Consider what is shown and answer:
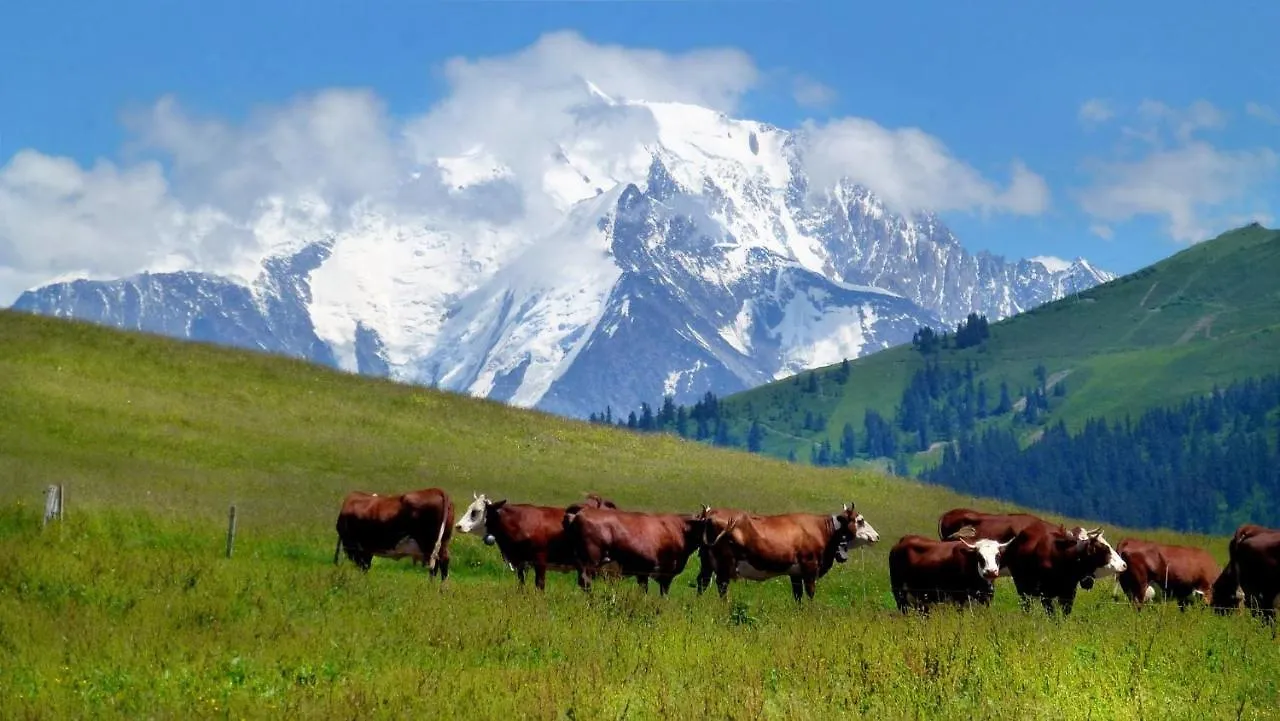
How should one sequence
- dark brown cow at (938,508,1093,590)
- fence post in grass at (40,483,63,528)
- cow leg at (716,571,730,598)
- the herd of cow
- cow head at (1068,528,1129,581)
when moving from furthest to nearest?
dark brown cow at (938,508,1093,590) < fence post in grass at (40,483,63,528) < cow leg at (716,571,730,598) < cow head at (1068,528,1129,581) < the herd of cow

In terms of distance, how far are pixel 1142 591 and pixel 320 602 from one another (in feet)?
57.9

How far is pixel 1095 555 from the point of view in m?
26.8

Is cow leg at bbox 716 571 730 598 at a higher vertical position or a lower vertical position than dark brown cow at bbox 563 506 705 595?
lower

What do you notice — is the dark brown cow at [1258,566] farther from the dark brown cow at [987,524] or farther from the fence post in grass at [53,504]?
the fence post in grass at [53,504]

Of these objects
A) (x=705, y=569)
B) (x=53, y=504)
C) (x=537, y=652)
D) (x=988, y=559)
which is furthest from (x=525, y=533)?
(x=53, y=504)

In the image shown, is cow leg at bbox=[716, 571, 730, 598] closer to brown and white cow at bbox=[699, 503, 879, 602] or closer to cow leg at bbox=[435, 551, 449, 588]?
brown and white cow at bbox=[699, 503, 879, 602]

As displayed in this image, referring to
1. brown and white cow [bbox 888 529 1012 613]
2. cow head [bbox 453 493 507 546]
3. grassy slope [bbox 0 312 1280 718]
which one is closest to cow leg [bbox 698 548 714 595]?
grassy slope [bbox 0 312 1280 718]

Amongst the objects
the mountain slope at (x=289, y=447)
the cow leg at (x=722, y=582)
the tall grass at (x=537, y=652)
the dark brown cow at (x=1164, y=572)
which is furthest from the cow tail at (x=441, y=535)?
the dark brown cow at (x=1164, y=572)

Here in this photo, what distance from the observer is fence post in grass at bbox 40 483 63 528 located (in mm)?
29984

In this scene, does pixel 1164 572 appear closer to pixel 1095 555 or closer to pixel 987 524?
pixel 987 524

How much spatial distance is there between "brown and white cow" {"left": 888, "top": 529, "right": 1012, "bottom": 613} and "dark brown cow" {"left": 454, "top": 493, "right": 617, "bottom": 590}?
6.88 metres

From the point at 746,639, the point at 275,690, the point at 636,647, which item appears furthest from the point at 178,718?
the point at 746,639

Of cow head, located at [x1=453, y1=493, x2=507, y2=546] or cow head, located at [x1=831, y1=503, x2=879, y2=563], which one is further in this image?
cow head, located at [x1=453, y1=493, x2=507, y2=546]

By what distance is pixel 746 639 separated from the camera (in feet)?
69.4
